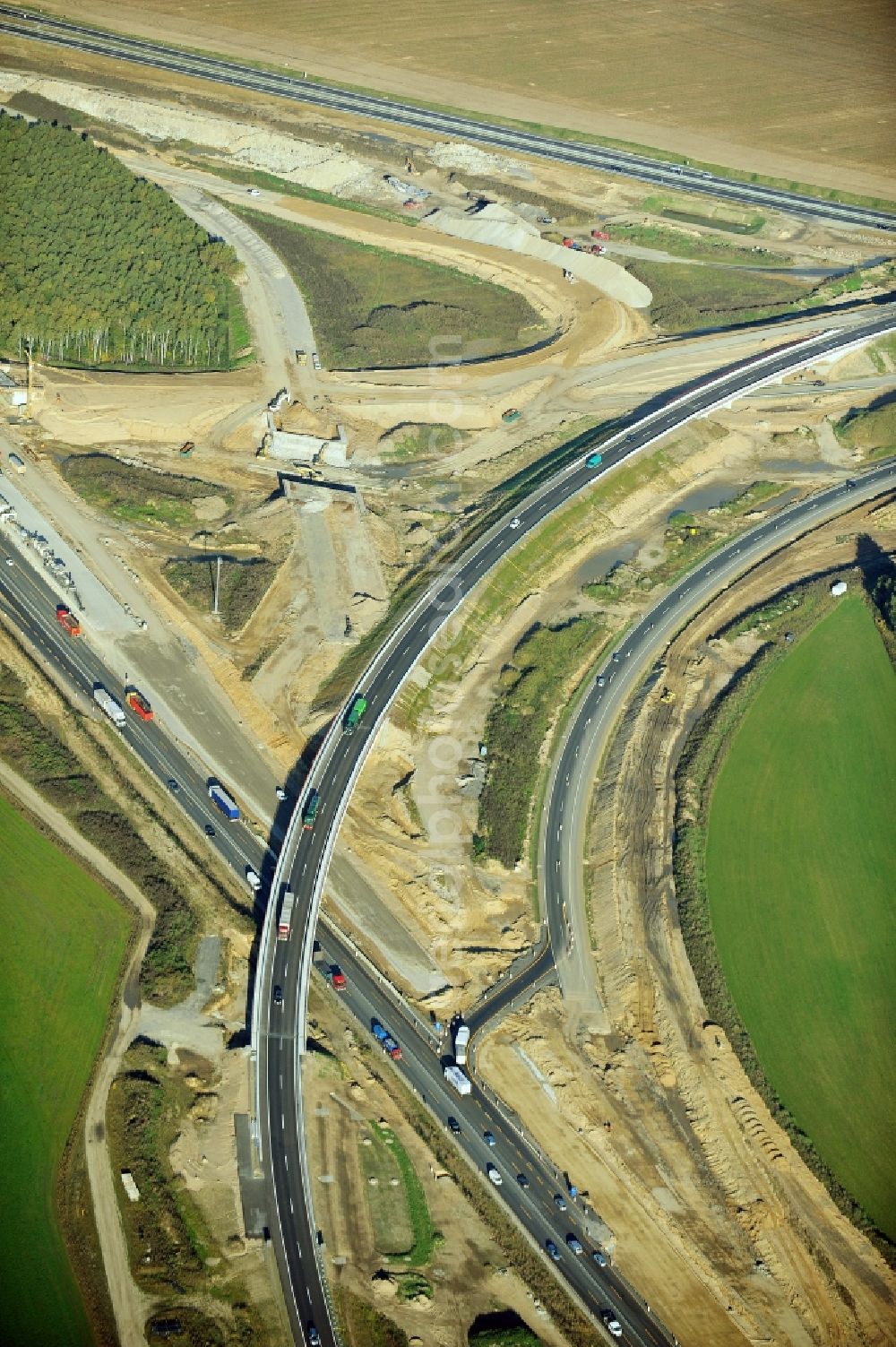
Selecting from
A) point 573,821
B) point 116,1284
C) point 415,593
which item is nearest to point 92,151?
point 415,593

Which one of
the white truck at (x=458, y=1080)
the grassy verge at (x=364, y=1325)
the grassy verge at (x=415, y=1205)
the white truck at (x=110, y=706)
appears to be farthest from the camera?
the white truck at (x=110, y=706)

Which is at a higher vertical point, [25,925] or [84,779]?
[84,779]

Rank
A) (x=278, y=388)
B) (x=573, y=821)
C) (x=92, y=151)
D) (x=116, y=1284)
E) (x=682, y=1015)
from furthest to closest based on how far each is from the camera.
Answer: (x=92, y=151), (x=278, y=388), (x=573, y=821), (x=682, y=1015), (x=116, y=1284)

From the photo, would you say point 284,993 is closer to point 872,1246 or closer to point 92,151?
point 872,1246

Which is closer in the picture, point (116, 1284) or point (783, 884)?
point (116, 1284)

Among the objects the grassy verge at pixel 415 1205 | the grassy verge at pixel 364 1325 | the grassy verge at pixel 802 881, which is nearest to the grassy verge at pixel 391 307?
the grassy verge at pixel 802 881

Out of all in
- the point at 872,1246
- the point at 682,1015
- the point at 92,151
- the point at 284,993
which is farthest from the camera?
the point at 92,151

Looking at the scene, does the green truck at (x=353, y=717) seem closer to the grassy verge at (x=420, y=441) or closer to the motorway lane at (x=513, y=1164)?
the motorway lane at (x=513, y=1164)

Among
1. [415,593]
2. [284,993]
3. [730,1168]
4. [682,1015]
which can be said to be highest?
[415,593]

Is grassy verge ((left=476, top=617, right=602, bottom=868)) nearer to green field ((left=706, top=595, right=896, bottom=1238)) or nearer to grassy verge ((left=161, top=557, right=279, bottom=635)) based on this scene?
green field ((left=706, top=595, right=896, bottom=1238))
